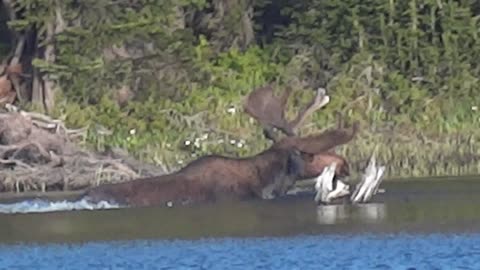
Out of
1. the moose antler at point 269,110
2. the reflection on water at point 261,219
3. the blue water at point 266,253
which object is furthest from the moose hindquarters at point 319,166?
the blue water at point 266,253

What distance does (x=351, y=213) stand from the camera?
23.5 meters

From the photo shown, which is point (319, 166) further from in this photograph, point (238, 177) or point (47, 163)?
point (47, 163)

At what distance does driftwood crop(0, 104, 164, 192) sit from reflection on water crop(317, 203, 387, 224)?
160 inches

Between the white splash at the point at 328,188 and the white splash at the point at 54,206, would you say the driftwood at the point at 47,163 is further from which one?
the white splash at the point at 328,188

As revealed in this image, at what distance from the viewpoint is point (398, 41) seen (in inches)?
1319

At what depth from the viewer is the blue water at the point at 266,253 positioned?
18.8 m

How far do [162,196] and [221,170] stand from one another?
2.53 feet

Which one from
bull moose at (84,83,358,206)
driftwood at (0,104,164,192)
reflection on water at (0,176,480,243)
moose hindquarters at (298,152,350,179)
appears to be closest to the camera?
reflection on water at (0,176,480,243)

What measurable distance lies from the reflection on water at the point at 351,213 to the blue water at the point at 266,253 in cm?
172

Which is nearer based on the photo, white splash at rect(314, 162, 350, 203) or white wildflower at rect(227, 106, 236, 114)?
white splash at rect(314, 162, 350, 203)

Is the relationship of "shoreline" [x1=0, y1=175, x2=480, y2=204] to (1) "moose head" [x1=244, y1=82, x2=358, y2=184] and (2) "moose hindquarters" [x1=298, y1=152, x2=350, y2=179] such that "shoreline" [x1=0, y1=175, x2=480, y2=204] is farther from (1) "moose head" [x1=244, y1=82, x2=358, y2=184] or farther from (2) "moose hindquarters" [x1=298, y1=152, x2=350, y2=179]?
(1) "moose head" [x1=244, y1=82, x2=358, y2=184]

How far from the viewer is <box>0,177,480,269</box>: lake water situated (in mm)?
19125

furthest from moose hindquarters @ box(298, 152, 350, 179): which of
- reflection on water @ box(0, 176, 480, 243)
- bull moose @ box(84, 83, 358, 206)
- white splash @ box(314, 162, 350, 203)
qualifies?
white splash @ box(314, 162, 350, 203)

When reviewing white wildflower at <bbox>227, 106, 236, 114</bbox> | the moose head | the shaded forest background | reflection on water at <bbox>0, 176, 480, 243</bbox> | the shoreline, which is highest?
the shaded forest background
